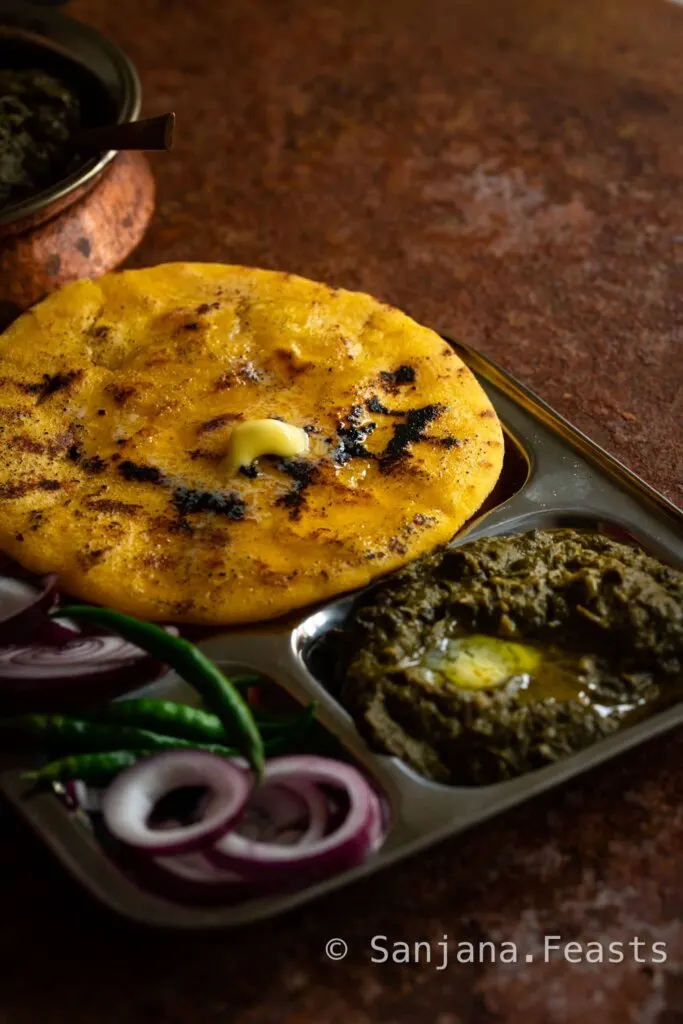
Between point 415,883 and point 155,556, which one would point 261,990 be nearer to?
point 415,883

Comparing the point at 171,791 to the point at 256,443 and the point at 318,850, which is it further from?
the point at 256,443

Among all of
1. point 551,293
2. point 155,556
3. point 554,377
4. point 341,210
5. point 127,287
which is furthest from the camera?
point 341,210

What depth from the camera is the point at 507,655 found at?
7.25ft

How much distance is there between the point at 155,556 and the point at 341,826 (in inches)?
29.6

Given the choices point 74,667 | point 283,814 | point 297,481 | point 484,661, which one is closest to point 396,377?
point 297,481

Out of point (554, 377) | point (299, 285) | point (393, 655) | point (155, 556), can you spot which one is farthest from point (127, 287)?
point (393, 655)

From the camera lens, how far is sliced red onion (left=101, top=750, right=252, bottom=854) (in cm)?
184

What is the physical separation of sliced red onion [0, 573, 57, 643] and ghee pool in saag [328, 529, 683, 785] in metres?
0.57

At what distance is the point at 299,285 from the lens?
3.09m

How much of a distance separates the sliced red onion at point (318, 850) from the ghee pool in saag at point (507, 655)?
0.48 ft

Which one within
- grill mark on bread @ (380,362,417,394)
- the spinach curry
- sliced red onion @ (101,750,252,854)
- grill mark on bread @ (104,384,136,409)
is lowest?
sliced red onion @ (101,750,252,854)

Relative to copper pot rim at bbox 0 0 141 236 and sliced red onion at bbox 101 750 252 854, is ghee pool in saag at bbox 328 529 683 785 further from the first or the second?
copper pot rim at bbox 0 0 141 236

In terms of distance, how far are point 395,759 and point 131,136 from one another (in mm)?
1863

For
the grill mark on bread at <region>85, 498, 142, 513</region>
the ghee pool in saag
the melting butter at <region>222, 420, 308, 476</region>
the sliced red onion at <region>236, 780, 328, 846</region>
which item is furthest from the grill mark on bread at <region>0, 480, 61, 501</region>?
the sliced red onion at <region>236, 780, 328, 846</region>
